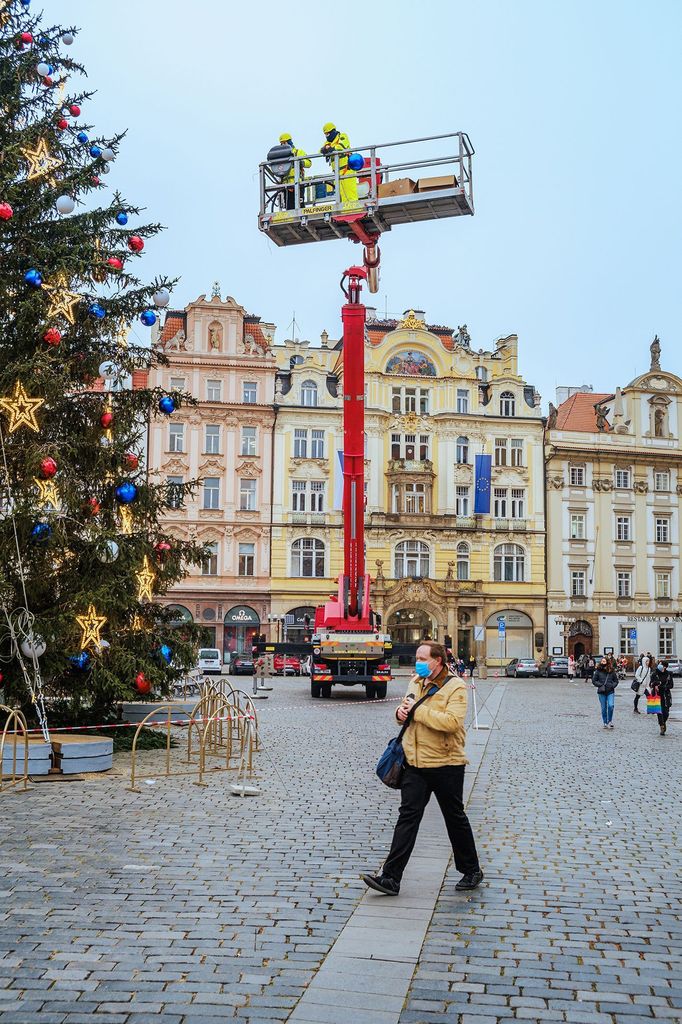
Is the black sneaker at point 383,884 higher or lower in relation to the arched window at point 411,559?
lower

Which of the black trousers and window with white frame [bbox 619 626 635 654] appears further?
window with white frame [bbox 619 626 635 654]

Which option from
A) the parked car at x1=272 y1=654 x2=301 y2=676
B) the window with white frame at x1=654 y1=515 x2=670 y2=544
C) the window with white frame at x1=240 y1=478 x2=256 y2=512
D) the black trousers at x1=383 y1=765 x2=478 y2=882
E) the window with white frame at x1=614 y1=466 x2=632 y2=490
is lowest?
the parked car at x1=272 y1=654 x2=301 y2=676

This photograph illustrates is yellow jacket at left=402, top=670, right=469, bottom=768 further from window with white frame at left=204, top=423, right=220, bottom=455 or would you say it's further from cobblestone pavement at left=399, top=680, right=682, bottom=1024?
window with white frame at left=204, top=423, right=220, bottom=455

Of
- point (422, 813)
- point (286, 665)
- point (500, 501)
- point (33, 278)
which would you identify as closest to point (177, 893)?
point (422, 813)

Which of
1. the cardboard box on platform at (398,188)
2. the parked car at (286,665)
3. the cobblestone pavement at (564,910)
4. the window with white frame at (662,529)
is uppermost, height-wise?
the cardboard box on platform at (398,188)

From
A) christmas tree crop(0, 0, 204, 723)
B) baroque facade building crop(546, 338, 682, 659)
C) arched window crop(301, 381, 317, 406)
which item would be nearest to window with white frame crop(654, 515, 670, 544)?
baroque facade building crop(546, 338, 682, 659)

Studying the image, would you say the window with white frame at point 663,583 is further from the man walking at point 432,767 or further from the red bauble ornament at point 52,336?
the man walking at point 432,767

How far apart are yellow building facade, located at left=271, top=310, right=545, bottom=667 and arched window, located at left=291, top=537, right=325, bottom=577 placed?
0.21 ft

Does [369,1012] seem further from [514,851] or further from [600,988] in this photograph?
[514,851]

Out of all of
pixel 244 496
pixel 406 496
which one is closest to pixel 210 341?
pixel 244 496

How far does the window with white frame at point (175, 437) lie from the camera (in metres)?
58.1

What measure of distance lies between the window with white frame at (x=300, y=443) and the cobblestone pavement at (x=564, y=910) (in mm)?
46548

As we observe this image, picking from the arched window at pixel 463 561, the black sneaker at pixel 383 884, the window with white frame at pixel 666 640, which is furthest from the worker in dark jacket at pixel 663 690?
the window with white frame at pixel 666 640

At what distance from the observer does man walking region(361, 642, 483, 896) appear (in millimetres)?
6910
